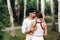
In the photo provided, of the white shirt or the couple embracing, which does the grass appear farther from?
the white shirt

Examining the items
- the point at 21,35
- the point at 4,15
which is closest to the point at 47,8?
the point at 21,35

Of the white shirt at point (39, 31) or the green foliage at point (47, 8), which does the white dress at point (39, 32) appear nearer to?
the white shirt at point (39, 31)

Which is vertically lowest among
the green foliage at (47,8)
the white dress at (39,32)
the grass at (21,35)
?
the grass at (21,35)

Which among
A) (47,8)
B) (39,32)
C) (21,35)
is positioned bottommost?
(21,35)

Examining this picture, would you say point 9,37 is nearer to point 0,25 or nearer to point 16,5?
point 0,25

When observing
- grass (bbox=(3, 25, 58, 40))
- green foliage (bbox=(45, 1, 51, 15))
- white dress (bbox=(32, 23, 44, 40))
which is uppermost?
green foliage (bbox=(45, 1, 51, 15))

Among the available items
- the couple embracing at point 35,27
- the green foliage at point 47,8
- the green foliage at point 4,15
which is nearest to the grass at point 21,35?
the green foliage at point 4,15

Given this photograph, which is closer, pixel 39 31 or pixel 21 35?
pixel 39 31

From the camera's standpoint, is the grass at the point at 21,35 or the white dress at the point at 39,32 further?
the grass at the point at 21,35

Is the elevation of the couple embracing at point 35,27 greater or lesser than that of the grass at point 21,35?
greater

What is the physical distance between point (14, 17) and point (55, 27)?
3.31 feet

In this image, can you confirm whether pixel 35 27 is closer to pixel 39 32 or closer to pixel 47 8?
pixel 39 32

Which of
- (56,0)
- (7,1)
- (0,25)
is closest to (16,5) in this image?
(7,1)

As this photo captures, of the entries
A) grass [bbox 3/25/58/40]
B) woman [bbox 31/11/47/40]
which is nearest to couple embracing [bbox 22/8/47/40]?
woman [bbox 31/11/47/40]
